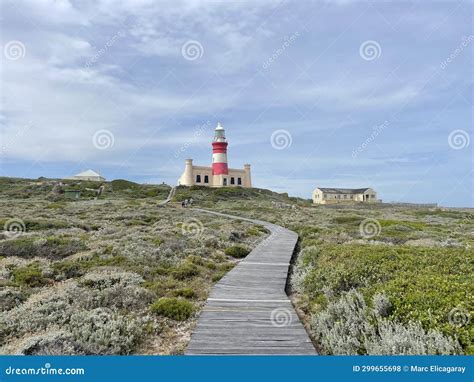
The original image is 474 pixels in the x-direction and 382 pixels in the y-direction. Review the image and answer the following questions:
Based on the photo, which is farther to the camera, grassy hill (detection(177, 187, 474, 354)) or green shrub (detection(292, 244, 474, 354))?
green shrub (detection(292, 244, 474, 354))

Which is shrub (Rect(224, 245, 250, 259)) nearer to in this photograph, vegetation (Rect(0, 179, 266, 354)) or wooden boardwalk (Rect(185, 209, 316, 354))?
vegetation (Rect(0, 179, 266, 354))

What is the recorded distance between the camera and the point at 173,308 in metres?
8.04

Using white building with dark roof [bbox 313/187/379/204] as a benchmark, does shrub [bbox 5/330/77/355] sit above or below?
below

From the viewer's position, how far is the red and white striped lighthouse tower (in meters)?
78.4

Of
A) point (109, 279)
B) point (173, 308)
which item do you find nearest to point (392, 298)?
point (173, 308)

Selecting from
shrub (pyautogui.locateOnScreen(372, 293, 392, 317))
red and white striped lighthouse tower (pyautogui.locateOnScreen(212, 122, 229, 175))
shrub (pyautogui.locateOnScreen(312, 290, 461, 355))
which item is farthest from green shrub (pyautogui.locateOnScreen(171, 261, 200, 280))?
red and white striped lighthouse tower (pyautogui.locateOnScreen(212, 122, 229, 175))

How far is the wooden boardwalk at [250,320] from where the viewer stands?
234 inches

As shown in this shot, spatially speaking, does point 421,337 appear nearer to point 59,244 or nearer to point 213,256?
point 213,256

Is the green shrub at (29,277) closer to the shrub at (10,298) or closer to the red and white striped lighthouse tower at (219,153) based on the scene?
the shrub at (10,298)

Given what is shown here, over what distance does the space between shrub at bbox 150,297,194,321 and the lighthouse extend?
70.8 metres

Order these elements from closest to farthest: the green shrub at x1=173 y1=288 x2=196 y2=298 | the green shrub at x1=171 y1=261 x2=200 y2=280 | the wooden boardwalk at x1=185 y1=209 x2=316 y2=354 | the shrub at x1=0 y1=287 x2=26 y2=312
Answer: the wooden boardwalk at x1=185 y1=209 x2=316 y2=354, the shrub at x1=0 y1=287 x2=26 y2=312, the green shrub at x1=173 y1=288 x2=196 y2=298, the green shrub at x1=171 y1=261 x2=200 y2=280

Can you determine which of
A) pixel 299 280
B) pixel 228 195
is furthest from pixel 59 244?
pixel 228 195

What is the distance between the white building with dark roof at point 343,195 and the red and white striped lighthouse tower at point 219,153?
1308 inches

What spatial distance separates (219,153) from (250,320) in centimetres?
7263
